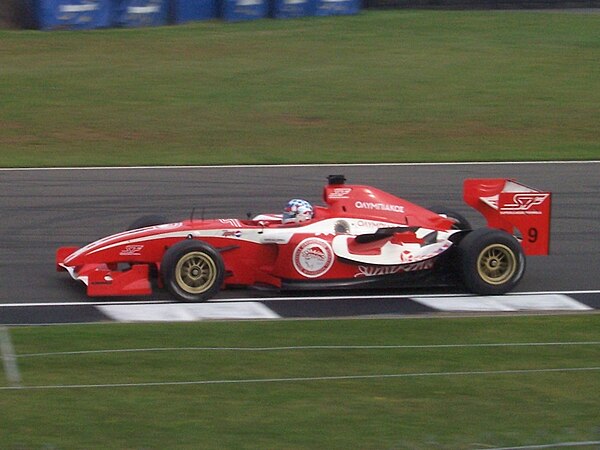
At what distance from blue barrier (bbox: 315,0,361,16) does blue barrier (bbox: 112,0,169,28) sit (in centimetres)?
407

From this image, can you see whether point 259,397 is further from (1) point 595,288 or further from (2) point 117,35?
(2) point 117,35

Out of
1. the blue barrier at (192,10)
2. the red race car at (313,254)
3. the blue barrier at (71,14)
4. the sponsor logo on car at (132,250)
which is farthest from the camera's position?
the blue barrier at (192,10)

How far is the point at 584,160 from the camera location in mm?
18516

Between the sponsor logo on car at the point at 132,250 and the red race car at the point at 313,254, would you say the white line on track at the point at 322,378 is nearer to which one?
the red race car at the point at 313,254

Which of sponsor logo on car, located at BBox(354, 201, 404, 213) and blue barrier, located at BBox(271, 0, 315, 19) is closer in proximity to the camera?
sponsor logo on car, located at BBox(354, 201, 404, 213)

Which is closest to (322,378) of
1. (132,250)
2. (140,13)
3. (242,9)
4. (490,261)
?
(132,250)

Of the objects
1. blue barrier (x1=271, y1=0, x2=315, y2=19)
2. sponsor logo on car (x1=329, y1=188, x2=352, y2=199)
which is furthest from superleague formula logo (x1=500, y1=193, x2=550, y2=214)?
blue barrier (x1=271, y1=0, x2=315, y2=19)

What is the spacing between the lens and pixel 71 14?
92.0 ft

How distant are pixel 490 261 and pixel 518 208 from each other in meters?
0.72

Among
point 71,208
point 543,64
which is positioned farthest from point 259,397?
point 543,64

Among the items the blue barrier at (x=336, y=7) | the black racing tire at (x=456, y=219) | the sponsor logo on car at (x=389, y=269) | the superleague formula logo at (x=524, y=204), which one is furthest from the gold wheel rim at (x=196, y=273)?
the blue barrier at (x=336, y=7)

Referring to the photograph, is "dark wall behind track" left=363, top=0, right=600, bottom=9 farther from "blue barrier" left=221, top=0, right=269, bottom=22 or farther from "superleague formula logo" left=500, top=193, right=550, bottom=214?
"superleague formula logo" left=500, top=193, right=550, bottom=214

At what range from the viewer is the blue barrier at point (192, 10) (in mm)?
29047

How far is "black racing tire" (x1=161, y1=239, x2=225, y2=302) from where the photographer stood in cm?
1024
